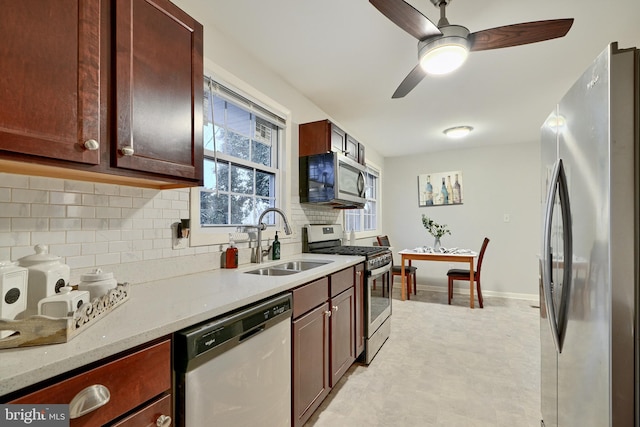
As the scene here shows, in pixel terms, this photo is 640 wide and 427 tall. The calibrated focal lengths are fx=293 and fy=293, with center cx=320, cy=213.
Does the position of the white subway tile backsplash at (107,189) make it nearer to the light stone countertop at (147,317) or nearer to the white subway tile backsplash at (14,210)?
the white subway tile backsplash at (14,210)

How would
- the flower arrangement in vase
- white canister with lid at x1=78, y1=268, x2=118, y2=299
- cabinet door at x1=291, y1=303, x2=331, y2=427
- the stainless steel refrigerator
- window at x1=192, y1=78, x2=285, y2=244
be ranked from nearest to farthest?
the stainless steel refrigerator → white canister with lid at x1=78, y1=268, x2=118, y2=299 → cabinet door at x1=291, y1=303, x2=331, y2=427 → window at x1=192, y1=78, x2=285, y2=244 → the flower arrangement in vase

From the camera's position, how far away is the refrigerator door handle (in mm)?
1050

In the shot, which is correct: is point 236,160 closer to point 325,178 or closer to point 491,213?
point 325,178

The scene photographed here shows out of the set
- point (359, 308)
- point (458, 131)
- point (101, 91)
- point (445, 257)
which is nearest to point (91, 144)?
point (101, 91)

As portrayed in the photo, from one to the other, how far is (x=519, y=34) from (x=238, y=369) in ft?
6.94

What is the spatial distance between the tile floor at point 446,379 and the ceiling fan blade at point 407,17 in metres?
2.24

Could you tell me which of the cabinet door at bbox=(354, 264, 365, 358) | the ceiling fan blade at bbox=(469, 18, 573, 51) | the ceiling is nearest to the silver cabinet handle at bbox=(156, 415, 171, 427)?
the cabinet door at bbox=(354, 264, 365, 358)

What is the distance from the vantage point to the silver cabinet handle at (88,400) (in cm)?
65

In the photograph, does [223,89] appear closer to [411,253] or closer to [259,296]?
[259,296]

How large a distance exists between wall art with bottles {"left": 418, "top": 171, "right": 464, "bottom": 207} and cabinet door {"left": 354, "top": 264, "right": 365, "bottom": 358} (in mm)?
3329

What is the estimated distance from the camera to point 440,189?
5.20m

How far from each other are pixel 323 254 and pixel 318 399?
1.20 metres

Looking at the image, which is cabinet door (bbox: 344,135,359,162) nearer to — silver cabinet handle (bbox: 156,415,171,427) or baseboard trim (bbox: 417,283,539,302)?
silver cabinet handle (bbox: 156,415,171,427)

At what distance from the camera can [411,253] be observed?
4.31 m
